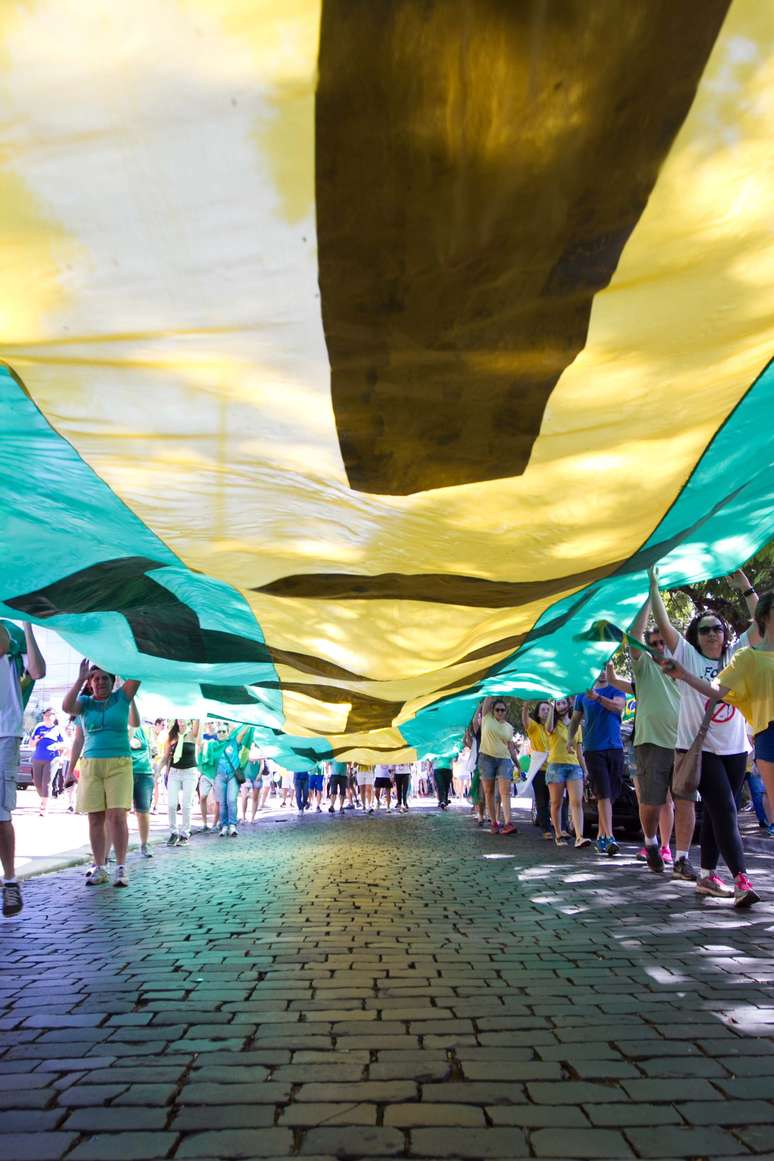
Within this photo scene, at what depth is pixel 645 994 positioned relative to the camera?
173 inches

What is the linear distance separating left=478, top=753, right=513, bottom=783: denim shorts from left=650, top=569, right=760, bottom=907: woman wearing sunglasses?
6141 millimetres

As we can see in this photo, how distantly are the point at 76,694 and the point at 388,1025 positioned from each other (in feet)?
16.3

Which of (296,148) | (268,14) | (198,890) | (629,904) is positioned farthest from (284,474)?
(198,890)

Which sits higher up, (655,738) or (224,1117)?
(655,738)

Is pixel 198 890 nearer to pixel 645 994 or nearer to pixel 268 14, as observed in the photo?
pixel 645 994

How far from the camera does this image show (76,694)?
807 cm

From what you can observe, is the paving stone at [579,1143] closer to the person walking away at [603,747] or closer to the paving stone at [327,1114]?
the paving stone at [327,1114]

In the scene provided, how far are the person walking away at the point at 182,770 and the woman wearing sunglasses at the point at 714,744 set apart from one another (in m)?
7.49

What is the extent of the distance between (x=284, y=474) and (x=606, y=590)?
310 centimetres

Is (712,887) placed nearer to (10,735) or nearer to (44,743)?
(10,735)

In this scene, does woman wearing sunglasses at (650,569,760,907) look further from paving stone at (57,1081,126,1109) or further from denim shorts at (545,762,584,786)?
paving stone at (57,1081,126,1109)

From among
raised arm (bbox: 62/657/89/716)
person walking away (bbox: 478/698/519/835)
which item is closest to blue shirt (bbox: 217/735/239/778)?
person walking away (bbox: 478/698/519/835)

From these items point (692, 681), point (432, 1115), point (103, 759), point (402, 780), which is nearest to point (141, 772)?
point (103, 759)

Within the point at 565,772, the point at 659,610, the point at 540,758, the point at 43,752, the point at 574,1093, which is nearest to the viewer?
the point at 574,1093
